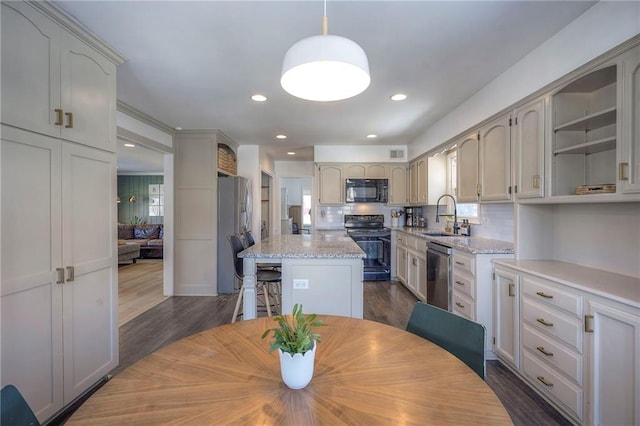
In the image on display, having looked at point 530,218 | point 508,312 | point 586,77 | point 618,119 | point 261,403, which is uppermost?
point 586,77

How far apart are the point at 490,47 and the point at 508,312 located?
1978 mm

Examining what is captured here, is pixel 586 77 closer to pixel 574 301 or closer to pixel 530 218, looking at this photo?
pixel 530 218

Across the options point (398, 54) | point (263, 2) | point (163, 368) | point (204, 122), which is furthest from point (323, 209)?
point (163, 368)

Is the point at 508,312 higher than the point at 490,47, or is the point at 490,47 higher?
the point at 490,47

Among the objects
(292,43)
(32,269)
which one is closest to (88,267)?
(32,269)

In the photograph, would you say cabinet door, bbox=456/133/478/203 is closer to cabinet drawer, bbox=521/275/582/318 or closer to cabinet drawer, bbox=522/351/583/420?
cabinet drawer, bbox=521/275/582/318

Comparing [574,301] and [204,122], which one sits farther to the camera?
[204,122]

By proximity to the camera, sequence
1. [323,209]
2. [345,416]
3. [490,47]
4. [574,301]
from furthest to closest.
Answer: [323,209], [490,47], [574,301], [345,416]

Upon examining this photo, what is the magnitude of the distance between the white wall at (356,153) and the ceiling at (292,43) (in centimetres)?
186

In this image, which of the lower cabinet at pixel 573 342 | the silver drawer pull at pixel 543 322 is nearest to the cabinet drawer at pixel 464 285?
the lower cabinet at pixel 573 342

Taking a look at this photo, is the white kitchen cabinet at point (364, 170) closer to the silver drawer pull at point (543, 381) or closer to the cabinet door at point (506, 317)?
the cabinet door at point (506, 317)

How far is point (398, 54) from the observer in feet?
7.46

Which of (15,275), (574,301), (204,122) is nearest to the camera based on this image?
(15,275)

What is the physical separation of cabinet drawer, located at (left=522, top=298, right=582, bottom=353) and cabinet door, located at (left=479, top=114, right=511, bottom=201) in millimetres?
939
